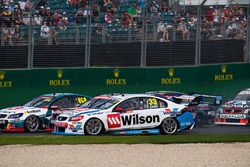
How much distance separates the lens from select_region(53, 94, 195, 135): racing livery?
2325cm

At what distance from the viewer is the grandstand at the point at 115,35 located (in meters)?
30.3

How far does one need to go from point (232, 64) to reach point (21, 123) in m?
10.2

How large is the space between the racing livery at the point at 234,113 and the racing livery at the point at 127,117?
9.76 feet

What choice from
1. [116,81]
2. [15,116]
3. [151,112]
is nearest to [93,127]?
[151,112]

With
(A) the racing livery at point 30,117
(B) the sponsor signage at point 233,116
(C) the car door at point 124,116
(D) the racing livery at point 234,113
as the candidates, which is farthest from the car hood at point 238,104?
(A) the racing livery at point 30,117

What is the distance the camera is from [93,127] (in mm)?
23312

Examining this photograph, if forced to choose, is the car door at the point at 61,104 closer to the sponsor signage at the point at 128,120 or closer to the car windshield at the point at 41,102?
the car windshield at the point at 41,102

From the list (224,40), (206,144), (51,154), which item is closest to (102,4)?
(224,40)

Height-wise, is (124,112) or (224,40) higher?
(224,40)

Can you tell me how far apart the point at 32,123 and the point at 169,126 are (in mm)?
4696

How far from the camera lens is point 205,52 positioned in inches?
1239

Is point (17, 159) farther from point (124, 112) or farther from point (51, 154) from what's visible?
point (124, 112)

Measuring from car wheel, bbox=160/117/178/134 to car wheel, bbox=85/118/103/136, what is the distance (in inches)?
77.3

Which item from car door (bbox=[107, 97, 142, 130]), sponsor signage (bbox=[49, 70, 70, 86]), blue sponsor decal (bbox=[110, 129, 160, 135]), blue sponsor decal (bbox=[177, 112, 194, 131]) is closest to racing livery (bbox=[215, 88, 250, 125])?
blue sponsor decal (bbox=[177, 112, 194, 131])
